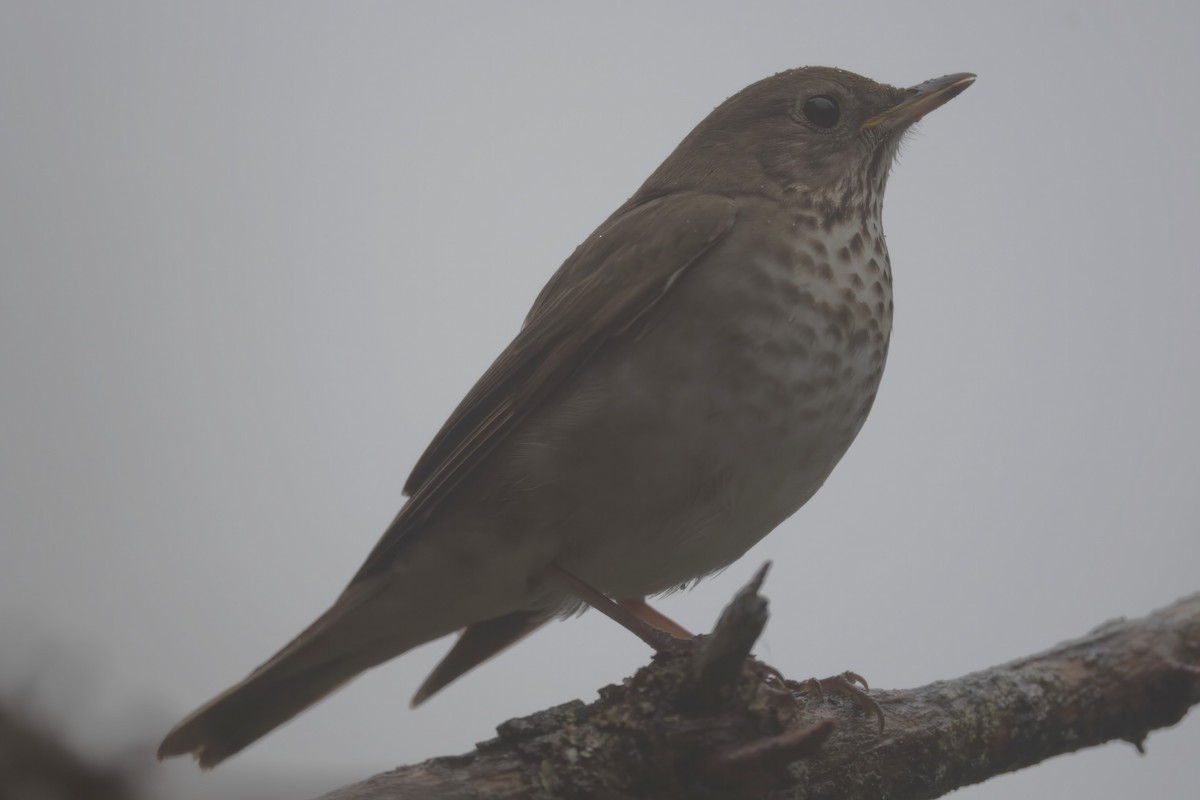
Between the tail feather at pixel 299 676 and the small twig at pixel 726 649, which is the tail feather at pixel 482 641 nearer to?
the tail feather at pixel 299 676

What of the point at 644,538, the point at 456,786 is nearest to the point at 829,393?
the point at 644,538

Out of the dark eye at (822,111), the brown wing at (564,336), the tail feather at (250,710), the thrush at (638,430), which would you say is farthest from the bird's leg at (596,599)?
the dark eye at (822,111)

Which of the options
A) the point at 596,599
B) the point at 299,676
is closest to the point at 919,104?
the point at 596,599

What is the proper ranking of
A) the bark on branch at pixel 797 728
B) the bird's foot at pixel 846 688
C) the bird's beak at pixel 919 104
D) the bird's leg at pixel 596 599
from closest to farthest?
the bark on branch at pixel 797 728
the bird's foot at pixel 846 688
the bird's leg at pixel 596 599
the bird's beak at pixel 919 104

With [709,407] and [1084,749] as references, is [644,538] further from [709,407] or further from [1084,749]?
[1084,749]

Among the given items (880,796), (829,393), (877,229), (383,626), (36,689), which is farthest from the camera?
(877,229)

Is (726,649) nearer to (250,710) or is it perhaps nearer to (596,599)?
(596,599)
